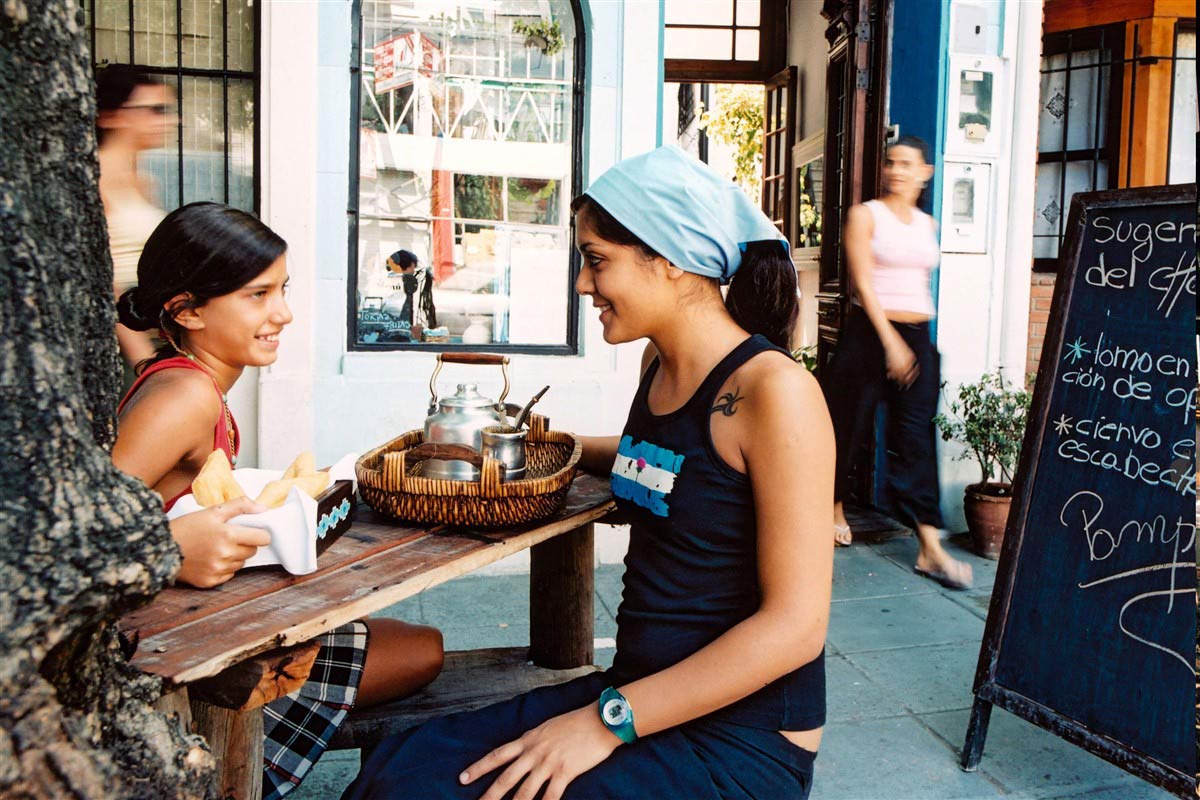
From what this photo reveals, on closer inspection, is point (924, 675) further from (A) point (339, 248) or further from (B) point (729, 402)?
(A) point (339, 248)

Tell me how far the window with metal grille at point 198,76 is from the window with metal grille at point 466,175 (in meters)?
0.49

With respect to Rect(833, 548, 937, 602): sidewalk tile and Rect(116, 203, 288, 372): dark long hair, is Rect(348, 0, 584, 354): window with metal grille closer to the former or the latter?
Rect(833, 548, 937, 602): sidewalk tile

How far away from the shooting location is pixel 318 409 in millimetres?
4695

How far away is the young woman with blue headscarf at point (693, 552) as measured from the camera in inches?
65.5

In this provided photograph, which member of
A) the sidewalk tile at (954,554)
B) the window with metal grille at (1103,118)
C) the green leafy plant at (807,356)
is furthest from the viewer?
the green leafy plant at (807,356)

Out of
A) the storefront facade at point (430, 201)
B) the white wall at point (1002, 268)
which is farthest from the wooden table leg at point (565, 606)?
the white wall at point (1002, 268)

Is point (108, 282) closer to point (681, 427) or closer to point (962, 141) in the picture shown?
point (681, 427)

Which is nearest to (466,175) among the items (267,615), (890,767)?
(890,767)

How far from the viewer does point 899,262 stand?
16.5 ft

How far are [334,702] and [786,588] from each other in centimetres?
101

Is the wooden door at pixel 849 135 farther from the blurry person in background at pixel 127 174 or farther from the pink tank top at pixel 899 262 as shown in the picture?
the blurry person in background at pixel 127 174

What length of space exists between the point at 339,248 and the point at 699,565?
3337 millimetres

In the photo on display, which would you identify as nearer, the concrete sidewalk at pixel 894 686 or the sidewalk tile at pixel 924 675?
the concrete sidewalk at pixel 894 686

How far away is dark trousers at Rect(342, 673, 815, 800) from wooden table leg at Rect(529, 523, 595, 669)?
741mm
